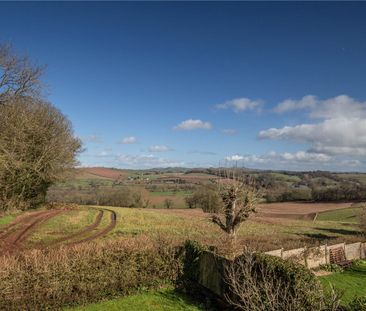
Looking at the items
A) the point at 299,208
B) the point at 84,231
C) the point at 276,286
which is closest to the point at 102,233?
the point at 84,231

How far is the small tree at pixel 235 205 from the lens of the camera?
2255 centimetres

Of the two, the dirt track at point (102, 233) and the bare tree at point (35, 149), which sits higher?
the bare tree at point (35, 149)

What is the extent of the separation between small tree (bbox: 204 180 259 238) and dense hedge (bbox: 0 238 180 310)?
5041mm

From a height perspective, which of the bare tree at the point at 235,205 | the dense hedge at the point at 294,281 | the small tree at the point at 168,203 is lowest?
the small tree at the point at 168,203

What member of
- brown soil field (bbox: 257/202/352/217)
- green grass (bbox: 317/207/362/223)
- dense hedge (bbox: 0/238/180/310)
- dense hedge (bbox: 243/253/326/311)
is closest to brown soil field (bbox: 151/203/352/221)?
brown soil field (bbox: 257/202/352/217)

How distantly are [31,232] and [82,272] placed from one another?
16702 millimetres

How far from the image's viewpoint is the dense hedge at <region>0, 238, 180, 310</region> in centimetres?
1465

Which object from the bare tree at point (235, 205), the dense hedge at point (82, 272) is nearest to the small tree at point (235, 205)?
the bare tree at point (235, 205)

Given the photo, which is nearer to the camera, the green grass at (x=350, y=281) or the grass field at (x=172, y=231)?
the green grass at (x=350, y=281)

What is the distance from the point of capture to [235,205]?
22.8 m

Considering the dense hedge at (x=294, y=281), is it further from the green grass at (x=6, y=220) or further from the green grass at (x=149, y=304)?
the green grass at (x=6, y=220)

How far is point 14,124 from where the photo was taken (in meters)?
28.3

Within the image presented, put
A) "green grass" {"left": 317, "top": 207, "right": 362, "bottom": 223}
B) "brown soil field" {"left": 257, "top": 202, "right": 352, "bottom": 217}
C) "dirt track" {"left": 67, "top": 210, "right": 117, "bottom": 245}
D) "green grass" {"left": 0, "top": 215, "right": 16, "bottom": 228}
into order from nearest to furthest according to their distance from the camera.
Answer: "dirt track" {"left": 67, "top": 210, "right": 117, "bottom": 245}
"green grass" {"left": 0, "top": 215, "right": 16, "bottom": 228}
"green grass" {"left": 317, "top": 207, "right": 362, "bottom": 223}
"brown soil field" {"left": 257, "top": 202, "right": 352, "bottom": 217}

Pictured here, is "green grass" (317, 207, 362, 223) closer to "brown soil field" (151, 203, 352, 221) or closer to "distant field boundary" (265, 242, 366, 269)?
"brown soil field" (151, 203, 352, 221)
